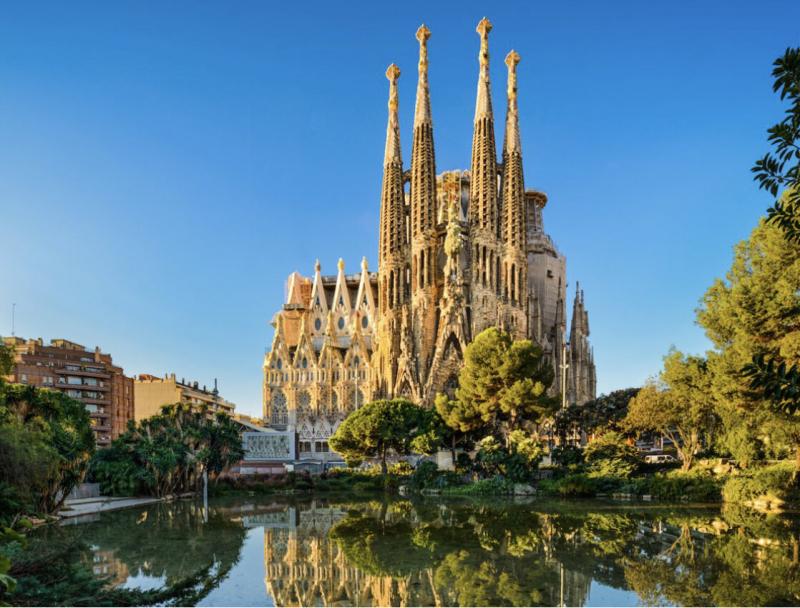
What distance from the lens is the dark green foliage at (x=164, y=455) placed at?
33250 millimetres

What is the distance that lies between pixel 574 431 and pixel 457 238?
17.8m

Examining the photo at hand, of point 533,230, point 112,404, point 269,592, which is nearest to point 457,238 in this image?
point 533,230

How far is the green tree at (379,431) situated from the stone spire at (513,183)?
23.0m

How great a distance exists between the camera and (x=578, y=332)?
6775 centimetres

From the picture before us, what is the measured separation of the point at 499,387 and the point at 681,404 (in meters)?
11.8

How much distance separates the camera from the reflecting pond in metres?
12.6

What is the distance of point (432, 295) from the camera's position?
58.2 metres

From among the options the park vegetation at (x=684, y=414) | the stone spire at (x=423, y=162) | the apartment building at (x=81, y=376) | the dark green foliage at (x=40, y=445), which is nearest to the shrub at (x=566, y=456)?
the park vegetation at (x=684, y=414)

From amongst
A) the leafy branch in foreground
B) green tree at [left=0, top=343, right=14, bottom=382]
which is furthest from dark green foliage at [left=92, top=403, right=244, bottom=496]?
the leafy branch in foreground

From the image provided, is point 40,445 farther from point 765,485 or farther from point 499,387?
point 499,387

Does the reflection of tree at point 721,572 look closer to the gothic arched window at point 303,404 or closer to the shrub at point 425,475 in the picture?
the shrub at point 425,475

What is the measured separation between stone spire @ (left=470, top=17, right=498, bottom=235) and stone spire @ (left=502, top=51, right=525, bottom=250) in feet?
3.36

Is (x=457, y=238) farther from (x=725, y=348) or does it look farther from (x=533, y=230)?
(x=725, y=348)

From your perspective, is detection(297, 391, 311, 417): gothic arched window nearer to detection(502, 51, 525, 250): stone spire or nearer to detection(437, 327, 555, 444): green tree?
detection(502, 51, 525, 250): stone spire
